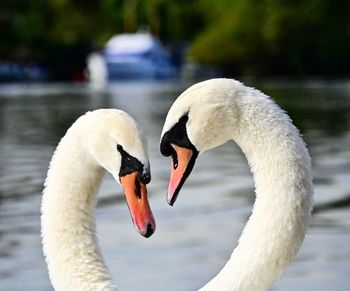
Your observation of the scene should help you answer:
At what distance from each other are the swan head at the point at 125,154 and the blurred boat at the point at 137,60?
254 ft

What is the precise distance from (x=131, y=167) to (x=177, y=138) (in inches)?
9.0

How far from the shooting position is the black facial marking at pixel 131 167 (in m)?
6.20

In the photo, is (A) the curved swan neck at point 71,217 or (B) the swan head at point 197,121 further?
(A) the curved swan neck at point 71,217

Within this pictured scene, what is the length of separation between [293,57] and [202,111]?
78171 mm

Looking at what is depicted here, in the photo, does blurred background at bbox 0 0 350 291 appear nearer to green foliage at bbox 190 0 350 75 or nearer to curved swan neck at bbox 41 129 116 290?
green foliage at bbox 190 0 350 75

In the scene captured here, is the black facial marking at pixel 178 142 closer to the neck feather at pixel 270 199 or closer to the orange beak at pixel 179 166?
the orange beak at pixel 179 166

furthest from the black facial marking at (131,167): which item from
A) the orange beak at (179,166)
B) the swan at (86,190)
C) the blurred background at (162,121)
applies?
the blurred background at (162,121)

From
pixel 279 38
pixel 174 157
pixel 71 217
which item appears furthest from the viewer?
pixel 279 38

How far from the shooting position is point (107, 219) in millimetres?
13312

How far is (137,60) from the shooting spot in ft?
285

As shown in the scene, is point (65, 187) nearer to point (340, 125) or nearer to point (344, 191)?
point (344, 191)

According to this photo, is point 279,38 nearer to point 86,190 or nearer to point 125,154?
point 86,190

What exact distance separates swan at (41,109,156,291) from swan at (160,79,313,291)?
0.16 m

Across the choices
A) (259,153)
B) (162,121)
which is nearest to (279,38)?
(162,121)
